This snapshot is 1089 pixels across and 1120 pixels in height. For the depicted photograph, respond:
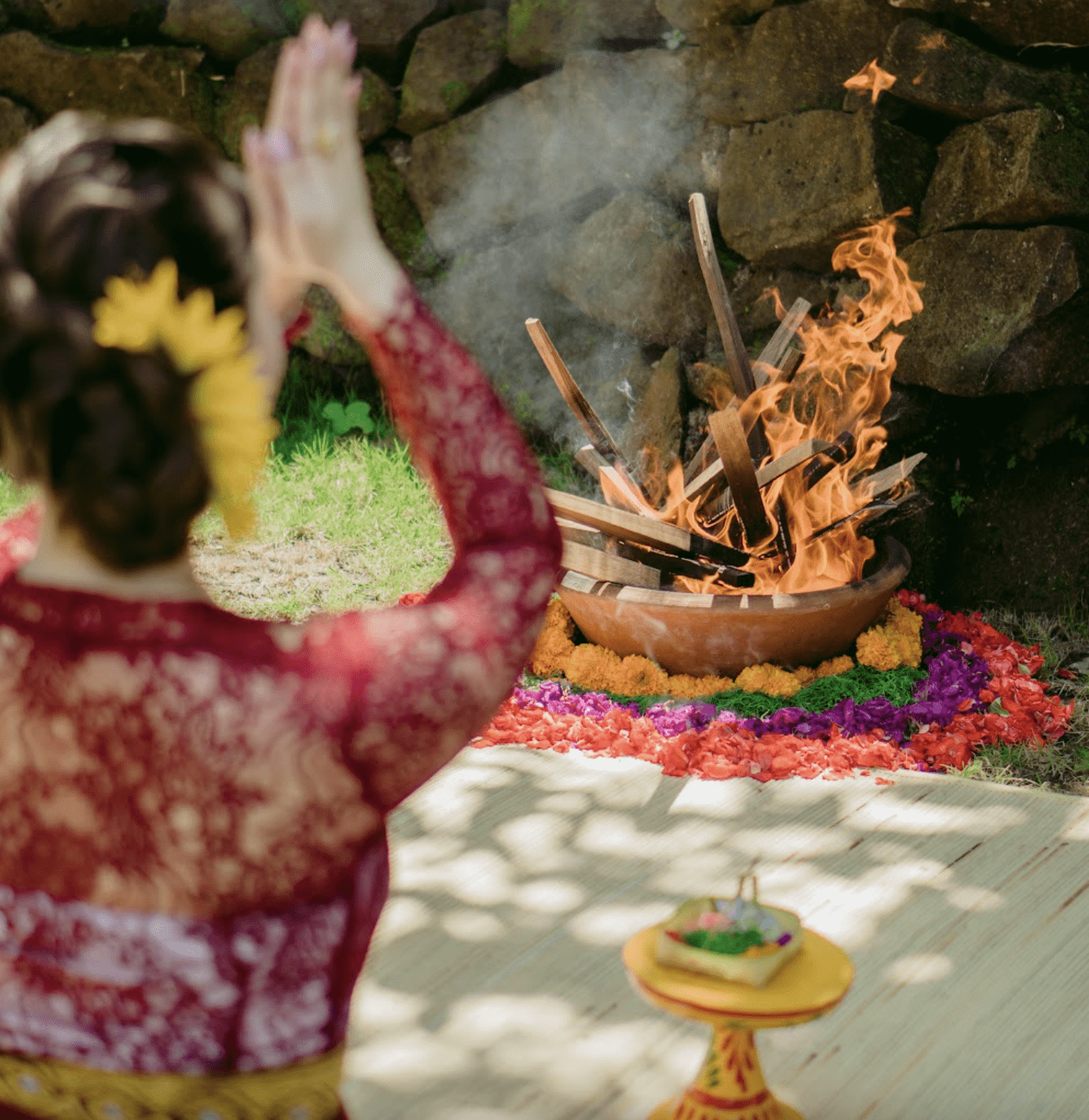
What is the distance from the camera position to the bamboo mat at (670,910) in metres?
2.41

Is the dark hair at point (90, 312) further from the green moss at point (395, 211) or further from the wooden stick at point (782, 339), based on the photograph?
the green moss at point (395, 211)

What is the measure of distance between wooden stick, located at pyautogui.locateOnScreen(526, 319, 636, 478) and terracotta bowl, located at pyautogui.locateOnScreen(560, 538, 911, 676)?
0.49 m

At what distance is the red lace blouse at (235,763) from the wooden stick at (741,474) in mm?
2755

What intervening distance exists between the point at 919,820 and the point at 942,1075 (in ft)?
3.30

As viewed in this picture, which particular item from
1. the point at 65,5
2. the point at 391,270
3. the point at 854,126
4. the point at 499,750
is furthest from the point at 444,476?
the point at 65,5

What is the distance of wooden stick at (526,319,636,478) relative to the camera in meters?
4.29

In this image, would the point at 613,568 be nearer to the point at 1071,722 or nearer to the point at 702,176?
the point at 1071,722

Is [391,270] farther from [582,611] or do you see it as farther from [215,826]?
[582,611]

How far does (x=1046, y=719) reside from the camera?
4004 mm

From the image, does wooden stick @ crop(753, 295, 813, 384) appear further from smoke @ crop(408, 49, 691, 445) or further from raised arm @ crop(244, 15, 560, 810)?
raised arm @ crop(244, 15, 560, 810)

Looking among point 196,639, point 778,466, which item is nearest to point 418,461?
point 196,639

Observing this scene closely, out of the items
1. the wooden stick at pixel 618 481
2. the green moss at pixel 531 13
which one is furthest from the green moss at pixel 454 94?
the wooden stick at pixel 618 481

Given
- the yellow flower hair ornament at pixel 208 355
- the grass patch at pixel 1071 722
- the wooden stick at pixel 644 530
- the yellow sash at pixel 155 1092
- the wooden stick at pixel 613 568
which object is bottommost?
the grass patch at pixel 1071 722

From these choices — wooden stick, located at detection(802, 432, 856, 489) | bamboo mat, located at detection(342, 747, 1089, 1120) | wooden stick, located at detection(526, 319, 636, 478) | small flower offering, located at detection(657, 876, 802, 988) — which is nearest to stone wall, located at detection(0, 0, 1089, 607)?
wooden stick, located at detection(802, 432, 856, 489)
